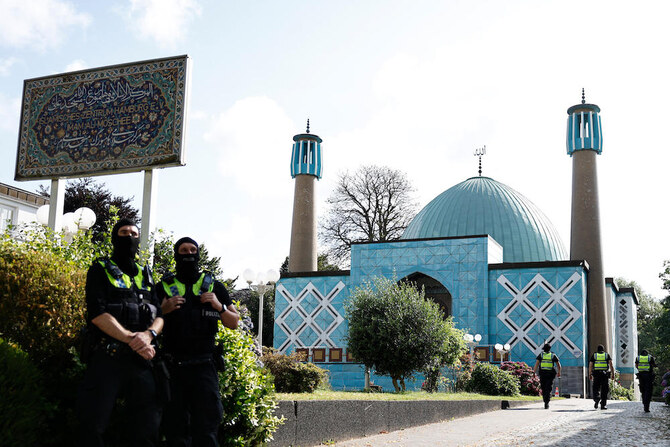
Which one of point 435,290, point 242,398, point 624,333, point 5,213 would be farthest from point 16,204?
point 624,333

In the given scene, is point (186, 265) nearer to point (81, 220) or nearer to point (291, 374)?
point (291, 374)

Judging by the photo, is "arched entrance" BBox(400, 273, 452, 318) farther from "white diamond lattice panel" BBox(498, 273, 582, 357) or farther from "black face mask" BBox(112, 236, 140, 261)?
"black face mask" BBox(112, 236, 140, 261)

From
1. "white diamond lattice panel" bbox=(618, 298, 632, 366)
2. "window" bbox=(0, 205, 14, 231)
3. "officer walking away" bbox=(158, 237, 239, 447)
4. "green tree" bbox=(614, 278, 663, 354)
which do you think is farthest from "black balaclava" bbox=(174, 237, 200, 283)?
"green tree" bbox=(614, 278, 663, 354)

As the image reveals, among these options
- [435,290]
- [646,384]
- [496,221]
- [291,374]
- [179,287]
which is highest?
[496,221]

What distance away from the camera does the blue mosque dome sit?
3625 cm

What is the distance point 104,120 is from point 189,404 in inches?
266

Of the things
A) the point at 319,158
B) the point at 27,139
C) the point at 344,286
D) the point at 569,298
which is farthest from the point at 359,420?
the point at 319,158

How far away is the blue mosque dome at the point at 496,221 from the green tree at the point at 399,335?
18.1m

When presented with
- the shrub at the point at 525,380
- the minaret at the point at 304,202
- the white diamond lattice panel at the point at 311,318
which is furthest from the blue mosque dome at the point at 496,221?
the shrub at the point at 525,380

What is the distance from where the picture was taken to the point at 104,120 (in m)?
10.3

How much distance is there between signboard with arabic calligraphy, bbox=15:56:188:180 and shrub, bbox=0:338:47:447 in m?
5.52

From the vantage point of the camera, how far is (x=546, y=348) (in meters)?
15.4

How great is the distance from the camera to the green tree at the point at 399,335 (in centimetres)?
1800

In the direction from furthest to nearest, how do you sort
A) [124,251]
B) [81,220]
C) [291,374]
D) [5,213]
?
1. [5,213]
2. [81,220]
3. [291,374]
4. [124,251]
